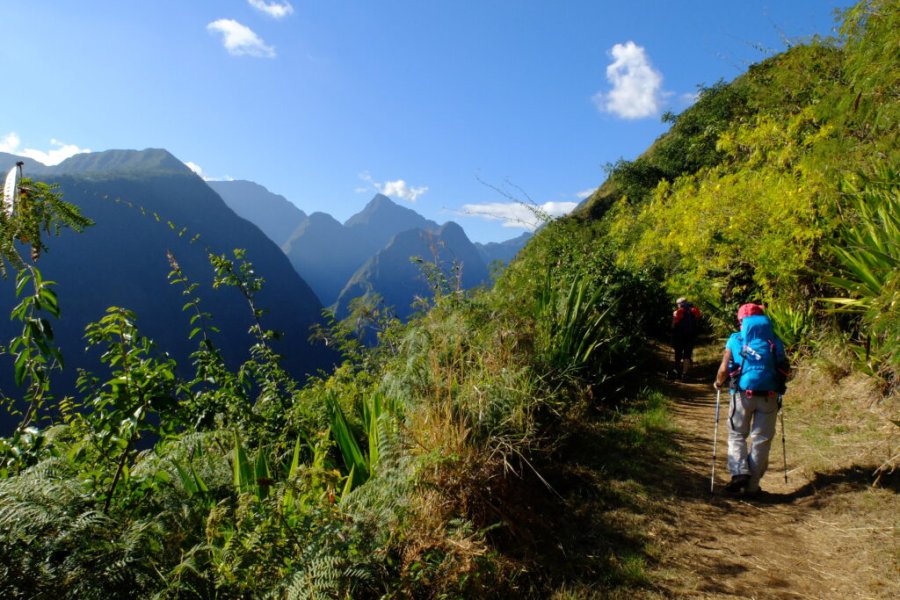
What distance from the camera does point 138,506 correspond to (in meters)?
2.50

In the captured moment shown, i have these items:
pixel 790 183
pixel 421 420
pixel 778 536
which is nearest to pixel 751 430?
pixel 778 536

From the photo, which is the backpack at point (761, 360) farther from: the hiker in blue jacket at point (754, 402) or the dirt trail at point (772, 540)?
the dirt trail at point (772, 540)

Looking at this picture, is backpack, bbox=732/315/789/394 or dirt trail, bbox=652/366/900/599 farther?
backpack, bbox=732/315/789/394

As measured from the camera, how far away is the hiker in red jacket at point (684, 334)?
25.8ft

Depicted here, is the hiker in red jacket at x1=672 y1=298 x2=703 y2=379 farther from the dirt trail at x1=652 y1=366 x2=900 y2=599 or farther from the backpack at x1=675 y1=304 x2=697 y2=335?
the dirt trail at x1=652 y1=366 x2=900 y2=599

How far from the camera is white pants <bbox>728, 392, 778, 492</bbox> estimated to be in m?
4.13

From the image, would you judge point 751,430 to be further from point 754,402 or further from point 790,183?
point 790,183

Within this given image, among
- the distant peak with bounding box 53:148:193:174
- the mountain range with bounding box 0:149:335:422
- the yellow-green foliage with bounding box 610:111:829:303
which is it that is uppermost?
the distant peak with bounding box 53:148:193:174

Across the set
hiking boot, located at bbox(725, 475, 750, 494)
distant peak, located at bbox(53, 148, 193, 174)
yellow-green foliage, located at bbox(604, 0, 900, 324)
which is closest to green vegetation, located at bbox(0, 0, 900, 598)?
yellow-green foliage, located at bbox(604, 0, 900, 324)

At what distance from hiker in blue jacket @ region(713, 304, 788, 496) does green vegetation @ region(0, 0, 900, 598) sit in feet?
2.26

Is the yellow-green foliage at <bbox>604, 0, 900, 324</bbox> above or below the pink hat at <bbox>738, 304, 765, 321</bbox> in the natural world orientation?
above

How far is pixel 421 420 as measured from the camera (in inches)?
133

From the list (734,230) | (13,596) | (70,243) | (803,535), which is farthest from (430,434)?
(70,243)

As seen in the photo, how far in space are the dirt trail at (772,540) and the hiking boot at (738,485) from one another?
0.10m
